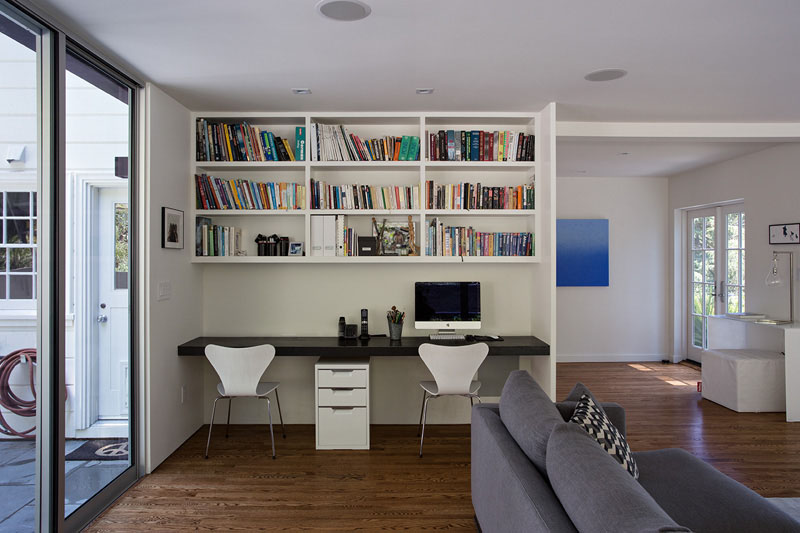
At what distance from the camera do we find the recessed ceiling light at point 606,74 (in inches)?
118

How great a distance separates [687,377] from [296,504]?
4.93 metres

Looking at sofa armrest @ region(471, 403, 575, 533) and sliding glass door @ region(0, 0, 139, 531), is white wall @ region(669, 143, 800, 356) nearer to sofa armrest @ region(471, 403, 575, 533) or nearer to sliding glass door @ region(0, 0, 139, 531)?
sofa armrest @ region(471, 403, 575, 533)

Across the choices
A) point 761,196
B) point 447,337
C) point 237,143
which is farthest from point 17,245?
point 761,196

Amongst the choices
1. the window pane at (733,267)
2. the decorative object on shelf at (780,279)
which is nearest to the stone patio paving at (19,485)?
the decorative object on shelf at (780,279)

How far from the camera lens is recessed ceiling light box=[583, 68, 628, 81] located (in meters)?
3.00

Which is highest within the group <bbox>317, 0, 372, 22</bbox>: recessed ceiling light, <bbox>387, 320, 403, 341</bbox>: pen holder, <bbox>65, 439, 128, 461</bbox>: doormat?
<bbox>317, 0, 372, 22</bbox>: recessed ceiling light

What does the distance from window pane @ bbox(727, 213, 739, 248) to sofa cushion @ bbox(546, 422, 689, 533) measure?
17.2 feet

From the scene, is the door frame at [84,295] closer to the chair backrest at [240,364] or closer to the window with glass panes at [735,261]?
the chair backrest at [240,364]

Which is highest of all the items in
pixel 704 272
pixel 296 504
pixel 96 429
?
pixel 704 272

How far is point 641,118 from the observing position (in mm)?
4016

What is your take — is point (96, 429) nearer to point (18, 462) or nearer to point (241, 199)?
point (18, 462)

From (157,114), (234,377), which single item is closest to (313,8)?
(157,114)

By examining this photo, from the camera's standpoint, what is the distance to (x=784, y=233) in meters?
4.73

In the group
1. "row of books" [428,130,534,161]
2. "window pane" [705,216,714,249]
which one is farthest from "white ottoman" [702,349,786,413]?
"row of books" [428,130,534,161]
